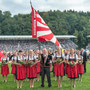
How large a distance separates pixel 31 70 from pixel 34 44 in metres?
41.6

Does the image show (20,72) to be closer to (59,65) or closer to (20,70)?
(20,70)

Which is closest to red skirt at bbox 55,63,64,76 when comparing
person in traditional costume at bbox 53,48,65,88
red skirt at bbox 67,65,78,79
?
person in traditional costume at bbox 53,48,65,88

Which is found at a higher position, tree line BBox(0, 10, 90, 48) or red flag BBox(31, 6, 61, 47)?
tree line BBox(0, 10, 90, 48)

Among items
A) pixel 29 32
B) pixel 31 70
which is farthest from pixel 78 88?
pixel 29 32

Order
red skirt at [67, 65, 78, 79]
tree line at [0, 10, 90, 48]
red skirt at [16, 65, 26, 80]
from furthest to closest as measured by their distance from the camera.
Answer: tree line at [0, 10, 90, 48], red skirt at [16, 65, 26, 80], red skirt at [67, 65, 78, 79]

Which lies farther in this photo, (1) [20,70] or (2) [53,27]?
(2) [53,27]

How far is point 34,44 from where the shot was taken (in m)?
51.1

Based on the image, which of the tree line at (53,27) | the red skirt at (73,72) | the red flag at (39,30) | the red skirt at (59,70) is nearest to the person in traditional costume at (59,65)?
the red skirt at (59,70)

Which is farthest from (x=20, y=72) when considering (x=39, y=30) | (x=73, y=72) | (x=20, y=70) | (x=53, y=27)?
(x=53, y=27)

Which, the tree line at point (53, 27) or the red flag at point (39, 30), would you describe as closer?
the red flag at point (39, 30)

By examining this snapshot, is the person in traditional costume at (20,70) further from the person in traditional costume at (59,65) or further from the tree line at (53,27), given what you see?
the tree line at (53,27)

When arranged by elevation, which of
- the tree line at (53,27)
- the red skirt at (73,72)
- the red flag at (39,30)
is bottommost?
the red skirt at (73,72)

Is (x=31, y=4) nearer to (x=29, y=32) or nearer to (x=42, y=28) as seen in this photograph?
(x=42, y=28)

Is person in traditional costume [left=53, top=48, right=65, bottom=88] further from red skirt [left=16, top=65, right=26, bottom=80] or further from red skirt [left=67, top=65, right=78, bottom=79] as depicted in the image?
red skirt [left=16, top=65, right=26, bottom=80]
